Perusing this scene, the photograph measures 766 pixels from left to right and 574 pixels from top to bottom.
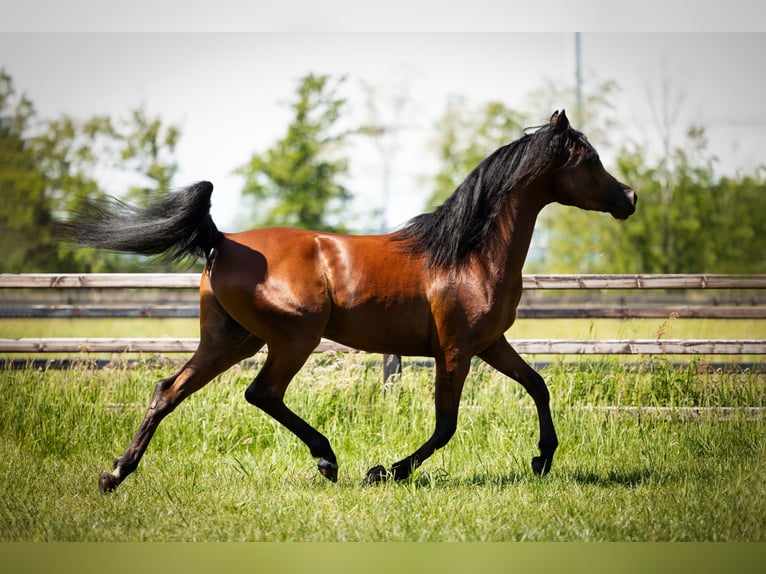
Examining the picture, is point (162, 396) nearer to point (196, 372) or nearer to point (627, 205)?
point (196, 372)

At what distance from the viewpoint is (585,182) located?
17.5ft

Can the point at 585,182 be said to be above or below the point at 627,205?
above

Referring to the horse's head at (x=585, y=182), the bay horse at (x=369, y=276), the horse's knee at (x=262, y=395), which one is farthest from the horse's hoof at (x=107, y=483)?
the horse's head at (x=585, y=182)

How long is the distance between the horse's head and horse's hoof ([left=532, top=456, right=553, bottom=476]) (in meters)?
1.82

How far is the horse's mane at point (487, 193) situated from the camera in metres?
5.20

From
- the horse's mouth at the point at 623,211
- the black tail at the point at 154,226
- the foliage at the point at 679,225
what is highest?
the foliage at the point at 679,225

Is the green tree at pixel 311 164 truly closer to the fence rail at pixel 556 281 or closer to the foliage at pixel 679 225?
the foliage at pixel 679 225

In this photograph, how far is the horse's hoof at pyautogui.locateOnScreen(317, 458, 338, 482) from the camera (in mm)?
5051

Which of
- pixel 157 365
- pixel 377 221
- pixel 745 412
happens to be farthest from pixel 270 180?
pixel 745 412

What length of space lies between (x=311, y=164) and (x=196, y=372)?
23507 mm

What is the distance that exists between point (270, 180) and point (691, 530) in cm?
2639

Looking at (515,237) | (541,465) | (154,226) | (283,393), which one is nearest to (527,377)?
(541,465)

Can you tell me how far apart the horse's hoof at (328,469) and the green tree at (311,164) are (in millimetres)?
22829

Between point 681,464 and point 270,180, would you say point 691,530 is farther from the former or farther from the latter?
point 270,180
